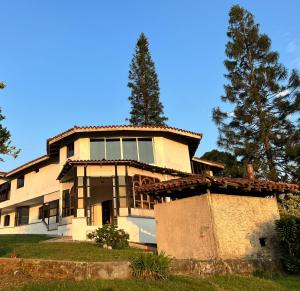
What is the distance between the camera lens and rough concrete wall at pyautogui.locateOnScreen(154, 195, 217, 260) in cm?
1121

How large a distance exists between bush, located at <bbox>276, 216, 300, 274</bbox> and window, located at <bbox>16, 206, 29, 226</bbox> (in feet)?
80.5

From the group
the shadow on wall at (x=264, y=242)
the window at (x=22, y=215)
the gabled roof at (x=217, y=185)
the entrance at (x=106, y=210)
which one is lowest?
the shadow on wall at (x=264, y=242)

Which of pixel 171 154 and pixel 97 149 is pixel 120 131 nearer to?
pixel 97 149

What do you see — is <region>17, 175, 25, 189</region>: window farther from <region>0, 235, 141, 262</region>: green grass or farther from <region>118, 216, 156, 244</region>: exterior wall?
<region>0, 235, 141, 262</region>: green grass

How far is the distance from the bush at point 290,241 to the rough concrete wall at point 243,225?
1.18 feet

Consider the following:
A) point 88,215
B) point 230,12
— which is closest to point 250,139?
point 230,12

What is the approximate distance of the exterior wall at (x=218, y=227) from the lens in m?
11.2

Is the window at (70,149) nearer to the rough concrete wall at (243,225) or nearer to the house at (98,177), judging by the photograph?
the house at (98,177)

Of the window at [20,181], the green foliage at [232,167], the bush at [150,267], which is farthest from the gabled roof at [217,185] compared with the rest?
the window at [20,181]

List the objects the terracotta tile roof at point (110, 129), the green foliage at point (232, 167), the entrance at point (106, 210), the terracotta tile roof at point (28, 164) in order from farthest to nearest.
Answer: the green foliage at point (232, 167)
the terracotta tile roof at point (28, 164)
the entrance at point (106, 210)
the terracotta tile roof at point (110, 129)

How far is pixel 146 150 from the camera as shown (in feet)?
82.3

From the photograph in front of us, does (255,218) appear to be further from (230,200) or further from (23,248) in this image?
(23,248)

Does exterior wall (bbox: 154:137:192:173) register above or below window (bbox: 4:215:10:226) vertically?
above

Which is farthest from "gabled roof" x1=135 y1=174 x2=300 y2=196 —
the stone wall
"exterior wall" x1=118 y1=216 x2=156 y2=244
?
"exterior wall" x1=118 y1=216 x2=156 y2=244
